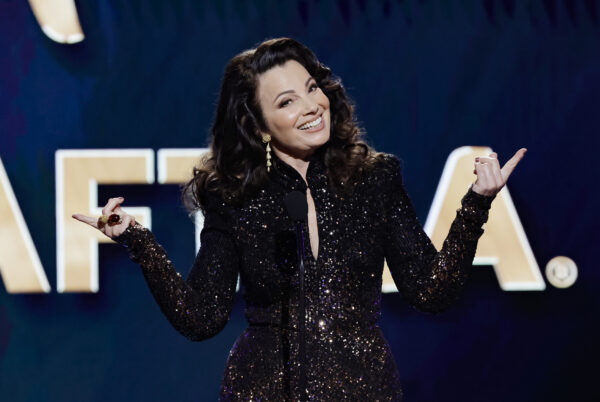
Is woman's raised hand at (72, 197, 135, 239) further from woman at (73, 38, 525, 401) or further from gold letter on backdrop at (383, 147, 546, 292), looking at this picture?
gold letter on backdrop at (383, 147, 546, 292)

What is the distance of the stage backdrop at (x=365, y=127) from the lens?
11.4 ft

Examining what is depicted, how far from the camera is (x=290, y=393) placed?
5.84 feet

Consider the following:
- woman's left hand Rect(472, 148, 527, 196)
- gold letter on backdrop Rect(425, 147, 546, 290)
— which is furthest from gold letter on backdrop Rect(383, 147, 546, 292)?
woman's left hand Rect(472, 148, 527, 196)

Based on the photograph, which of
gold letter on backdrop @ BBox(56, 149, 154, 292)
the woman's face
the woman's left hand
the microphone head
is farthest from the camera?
gold letter on backdrop @ BBox(56, 149, 154, 292)

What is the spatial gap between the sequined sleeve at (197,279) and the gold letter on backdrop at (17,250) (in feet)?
5.87

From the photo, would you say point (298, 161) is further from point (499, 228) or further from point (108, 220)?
point (499, 228)

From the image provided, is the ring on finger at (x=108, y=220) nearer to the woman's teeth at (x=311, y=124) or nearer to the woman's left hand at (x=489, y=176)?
the woman's teeth at (x=311, y=124)

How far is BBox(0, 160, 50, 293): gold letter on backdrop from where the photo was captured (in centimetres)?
345

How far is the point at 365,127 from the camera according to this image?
3.50 metres

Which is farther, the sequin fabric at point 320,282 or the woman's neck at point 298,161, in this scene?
the woman's neck at point 298,161

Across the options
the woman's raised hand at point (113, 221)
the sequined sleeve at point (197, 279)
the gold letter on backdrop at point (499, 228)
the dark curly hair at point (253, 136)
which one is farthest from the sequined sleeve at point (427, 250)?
the gold letter on backdrop at point (499, 228)

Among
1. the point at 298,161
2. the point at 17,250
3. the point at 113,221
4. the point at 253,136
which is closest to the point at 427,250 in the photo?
the point at 298,161

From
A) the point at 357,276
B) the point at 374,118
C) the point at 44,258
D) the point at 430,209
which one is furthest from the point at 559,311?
the point at 44,258

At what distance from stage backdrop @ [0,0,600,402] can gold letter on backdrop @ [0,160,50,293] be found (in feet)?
0.10
